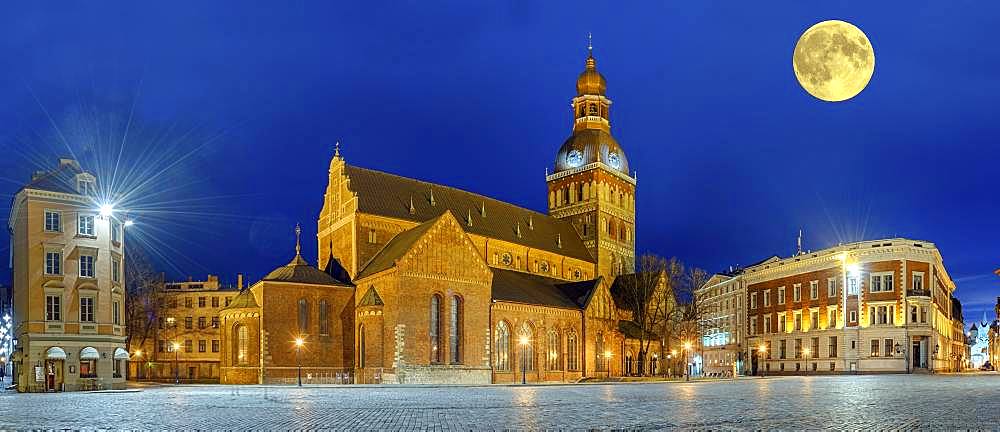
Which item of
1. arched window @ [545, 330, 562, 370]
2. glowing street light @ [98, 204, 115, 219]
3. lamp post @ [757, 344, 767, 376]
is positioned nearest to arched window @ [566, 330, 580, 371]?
arched window @ [545, 330, 562, 370]

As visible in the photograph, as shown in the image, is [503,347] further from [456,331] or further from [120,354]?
[120,354]

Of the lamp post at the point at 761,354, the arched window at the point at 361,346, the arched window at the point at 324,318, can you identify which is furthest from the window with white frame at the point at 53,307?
the lamp post at the point at 761,354

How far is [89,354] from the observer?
5062cm

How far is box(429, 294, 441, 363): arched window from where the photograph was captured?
2447 inches

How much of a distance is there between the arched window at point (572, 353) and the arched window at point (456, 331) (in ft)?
41.8

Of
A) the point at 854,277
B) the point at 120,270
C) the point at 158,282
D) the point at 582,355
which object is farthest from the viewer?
the point at 158,282

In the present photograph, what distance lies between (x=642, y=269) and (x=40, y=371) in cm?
5517

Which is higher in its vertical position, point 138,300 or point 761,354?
point 138,300

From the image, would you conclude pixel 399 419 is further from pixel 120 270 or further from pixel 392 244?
pixel 392 244

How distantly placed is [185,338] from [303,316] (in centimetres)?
5176

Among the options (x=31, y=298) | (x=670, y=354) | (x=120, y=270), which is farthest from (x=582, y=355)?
(x=31, y=298)

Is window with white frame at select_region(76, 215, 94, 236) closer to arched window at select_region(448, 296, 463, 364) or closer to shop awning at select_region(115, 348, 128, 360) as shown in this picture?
shop awning at select_region(115, 348, 128, 360)

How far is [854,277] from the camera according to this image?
279ft

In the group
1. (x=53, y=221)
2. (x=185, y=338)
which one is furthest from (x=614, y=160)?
(x=53, y=221)
